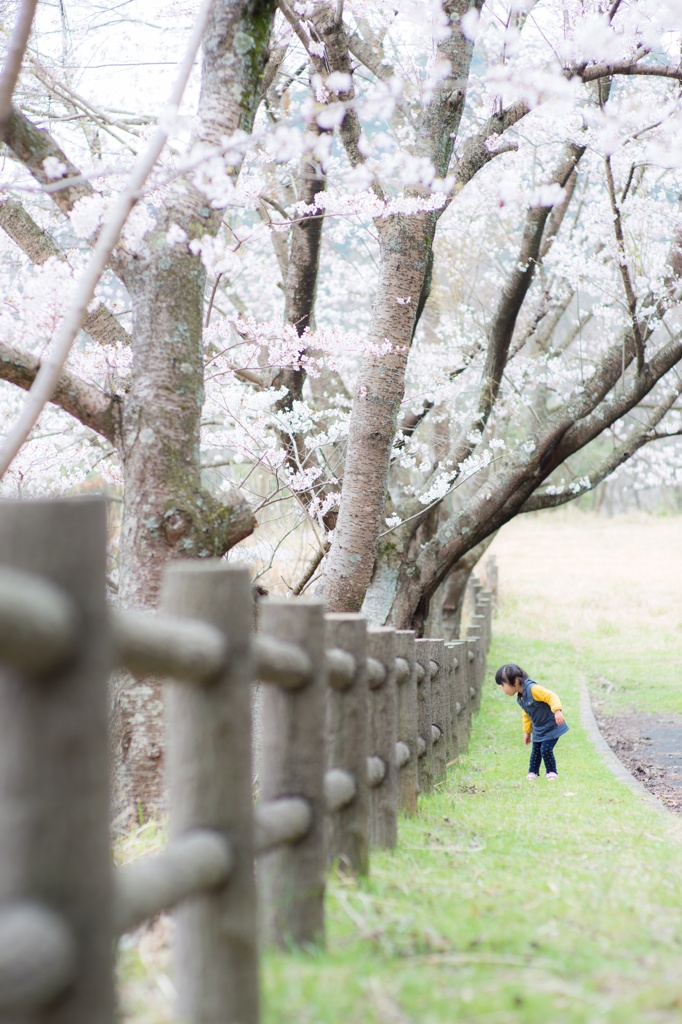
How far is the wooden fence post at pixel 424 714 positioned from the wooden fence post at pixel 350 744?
257 cm

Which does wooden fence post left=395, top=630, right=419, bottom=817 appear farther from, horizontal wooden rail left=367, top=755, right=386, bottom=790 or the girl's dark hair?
the girl's dark hair

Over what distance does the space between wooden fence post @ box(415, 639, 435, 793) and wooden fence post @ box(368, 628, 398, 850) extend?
1.90m

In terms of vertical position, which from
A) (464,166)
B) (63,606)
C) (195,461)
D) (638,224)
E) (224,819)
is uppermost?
(638,224)

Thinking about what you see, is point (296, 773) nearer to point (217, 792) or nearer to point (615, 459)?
point (217, 792)

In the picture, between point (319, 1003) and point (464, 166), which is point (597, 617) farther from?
point (319, 1003)

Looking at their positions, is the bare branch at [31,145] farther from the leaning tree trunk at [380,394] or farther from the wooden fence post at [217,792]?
the wooden fence post at [217,792]

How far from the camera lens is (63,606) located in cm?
163

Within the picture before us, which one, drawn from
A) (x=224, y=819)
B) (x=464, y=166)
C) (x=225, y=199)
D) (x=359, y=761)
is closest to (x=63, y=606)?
(x=224, y=819)

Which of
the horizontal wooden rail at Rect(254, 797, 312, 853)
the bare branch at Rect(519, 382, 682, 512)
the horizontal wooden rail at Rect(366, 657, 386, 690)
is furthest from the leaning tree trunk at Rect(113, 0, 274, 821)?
the bare branch at Rect(519, 382, 682, 512)

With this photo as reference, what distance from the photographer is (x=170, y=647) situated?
6.37 ft

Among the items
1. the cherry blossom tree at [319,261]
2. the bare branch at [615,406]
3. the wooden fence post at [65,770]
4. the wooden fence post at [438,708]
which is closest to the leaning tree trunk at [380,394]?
the cherry blossom tree at [319,261]

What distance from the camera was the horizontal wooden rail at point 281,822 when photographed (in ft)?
7.81

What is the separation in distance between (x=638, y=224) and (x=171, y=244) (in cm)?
794

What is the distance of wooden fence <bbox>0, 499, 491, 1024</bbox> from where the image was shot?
157cm
